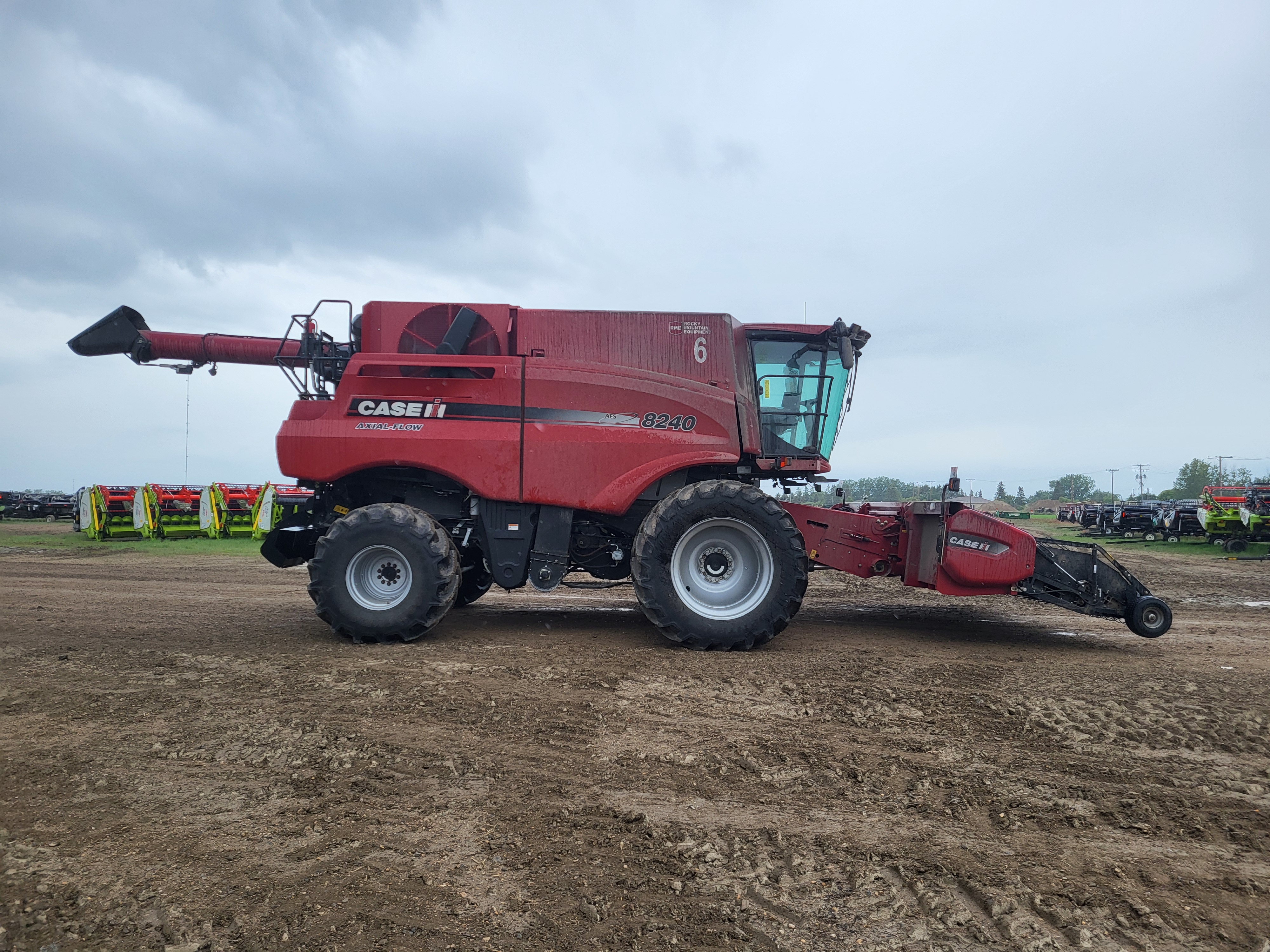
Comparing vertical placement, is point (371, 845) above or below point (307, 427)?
below

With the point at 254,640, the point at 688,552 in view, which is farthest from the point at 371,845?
the point at 254,640

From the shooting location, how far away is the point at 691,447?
22.4 feet

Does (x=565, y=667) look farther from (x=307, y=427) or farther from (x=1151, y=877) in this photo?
(x=1151, y=877)

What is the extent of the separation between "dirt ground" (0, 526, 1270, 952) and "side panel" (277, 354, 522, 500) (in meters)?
1.65

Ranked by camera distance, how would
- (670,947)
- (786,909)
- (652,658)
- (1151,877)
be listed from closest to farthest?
(670,947) → (786,909) → (1151,877) → (652,658)

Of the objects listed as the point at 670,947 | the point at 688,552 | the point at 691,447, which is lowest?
the point at 670,947

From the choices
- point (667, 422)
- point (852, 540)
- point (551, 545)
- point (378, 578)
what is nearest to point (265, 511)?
point (378, 578)

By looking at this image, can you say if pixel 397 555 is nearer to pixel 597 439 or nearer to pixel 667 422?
pixel 597 439

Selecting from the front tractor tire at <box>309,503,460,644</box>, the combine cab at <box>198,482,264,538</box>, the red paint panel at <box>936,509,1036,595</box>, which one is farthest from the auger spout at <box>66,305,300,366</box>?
the combine cab at <box>198,482,264,538</box>

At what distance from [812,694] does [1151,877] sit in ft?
7.80

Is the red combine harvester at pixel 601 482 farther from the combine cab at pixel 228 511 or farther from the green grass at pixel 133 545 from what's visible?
the combine cab at pixel 228 511

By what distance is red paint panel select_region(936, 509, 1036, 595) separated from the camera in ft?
22.1

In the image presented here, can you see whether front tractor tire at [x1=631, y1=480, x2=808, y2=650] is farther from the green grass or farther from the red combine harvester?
the green grass

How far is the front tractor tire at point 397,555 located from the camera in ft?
20.9
